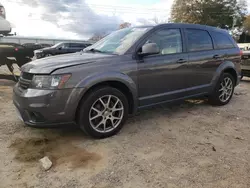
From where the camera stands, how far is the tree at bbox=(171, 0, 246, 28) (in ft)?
128

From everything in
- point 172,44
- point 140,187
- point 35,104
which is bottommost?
point 140,187

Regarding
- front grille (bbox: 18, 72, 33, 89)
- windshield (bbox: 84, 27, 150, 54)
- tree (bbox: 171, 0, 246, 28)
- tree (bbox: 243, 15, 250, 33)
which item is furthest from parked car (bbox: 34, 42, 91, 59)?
tree (bbox: 243, 15, 250, 33)

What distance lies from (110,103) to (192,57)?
1.94 metres

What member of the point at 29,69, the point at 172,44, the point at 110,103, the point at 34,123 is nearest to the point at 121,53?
the point at 110,103

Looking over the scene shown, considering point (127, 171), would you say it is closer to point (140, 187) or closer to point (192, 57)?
point (140, 187)

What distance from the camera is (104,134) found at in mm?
3648

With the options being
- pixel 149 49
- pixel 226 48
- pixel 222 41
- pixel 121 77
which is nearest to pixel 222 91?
pixel 226 48

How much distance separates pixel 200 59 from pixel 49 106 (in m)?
3.02

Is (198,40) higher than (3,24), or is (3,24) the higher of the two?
(3,24)

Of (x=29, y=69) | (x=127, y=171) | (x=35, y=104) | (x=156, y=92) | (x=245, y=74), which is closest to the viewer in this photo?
(x=127, y=171)

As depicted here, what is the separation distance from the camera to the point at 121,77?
12.1ft

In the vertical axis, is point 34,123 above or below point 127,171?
above

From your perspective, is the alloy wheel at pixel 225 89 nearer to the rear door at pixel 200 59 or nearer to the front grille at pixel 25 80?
the rear door at pixel 200 59

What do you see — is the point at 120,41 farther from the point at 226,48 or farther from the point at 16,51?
the point at 16,51
